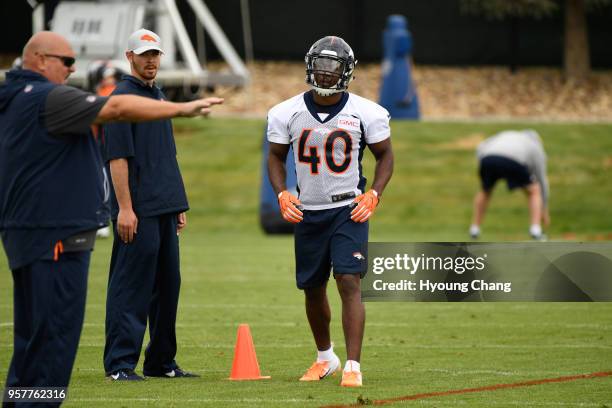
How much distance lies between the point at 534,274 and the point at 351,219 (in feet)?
4.35

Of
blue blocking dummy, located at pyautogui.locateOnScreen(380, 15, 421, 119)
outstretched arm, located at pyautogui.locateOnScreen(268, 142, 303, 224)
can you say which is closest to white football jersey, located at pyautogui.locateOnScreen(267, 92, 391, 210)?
outstretched arm, located at pyautogui.locateOnScreen(268, 142, 303, 224)

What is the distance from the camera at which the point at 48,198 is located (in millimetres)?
6312

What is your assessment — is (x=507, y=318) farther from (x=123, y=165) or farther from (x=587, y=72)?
(x=587, y=72)

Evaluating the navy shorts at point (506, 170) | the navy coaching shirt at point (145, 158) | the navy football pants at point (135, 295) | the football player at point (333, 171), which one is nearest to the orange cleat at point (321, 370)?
the football player at point (333, 171)

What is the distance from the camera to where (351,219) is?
8.28 m

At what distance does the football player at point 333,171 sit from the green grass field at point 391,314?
2.23 ft

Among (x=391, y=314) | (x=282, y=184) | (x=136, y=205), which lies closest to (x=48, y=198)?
(x=136, y=205)

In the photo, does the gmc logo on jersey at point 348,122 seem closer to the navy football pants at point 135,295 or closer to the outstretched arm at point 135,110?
the navy football pants at point 135,295

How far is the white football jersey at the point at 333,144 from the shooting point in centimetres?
829

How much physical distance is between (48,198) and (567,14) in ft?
94.5

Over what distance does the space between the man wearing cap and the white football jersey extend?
824mm

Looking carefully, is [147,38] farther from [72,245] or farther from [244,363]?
Result: [72,245]

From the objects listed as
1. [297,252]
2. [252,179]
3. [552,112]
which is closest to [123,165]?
[297,252]

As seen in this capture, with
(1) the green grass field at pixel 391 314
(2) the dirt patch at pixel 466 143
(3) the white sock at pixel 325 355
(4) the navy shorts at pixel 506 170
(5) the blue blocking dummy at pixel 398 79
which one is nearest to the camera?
(1) the green grass field at pixel 391 314
